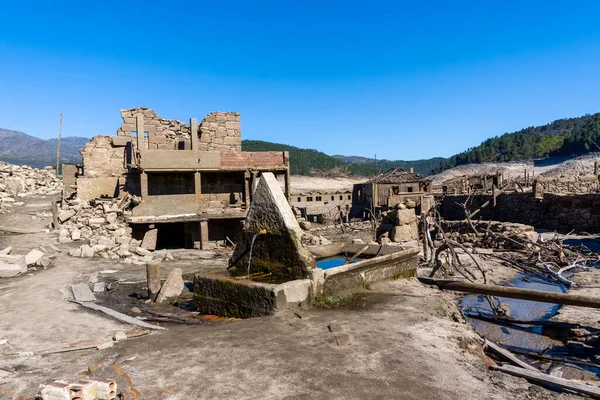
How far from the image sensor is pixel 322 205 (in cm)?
4109

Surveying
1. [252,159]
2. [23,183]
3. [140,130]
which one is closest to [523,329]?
[252,159]

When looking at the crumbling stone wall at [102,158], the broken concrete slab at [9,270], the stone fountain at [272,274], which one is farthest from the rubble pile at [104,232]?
the stone fountain at [272,274]

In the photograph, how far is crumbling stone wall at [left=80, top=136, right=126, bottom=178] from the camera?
19.8 meters

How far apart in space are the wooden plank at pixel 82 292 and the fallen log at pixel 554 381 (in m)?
7.72

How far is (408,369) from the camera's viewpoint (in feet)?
13.8

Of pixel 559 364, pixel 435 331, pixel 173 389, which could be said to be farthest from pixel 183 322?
pixel 559 364

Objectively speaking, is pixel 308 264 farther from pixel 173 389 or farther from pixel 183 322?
pixel 173 389

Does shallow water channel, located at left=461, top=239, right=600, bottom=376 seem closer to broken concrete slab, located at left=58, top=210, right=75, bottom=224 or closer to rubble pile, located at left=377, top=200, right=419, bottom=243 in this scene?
rubble pile, located at left=377, top=200, right=419, bottom=243

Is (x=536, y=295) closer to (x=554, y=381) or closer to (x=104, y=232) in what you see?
(x=554, y=381)

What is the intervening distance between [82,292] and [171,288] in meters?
2.02

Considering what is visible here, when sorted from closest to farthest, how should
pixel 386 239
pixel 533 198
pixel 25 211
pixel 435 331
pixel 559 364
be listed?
1. pixel 435 331
2. pixel 559 364
3. pixel 386 239
4. pixel 25 211
5. pixel 533 198

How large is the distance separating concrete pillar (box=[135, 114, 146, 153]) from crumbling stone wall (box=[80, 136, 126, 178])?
1.64 metres

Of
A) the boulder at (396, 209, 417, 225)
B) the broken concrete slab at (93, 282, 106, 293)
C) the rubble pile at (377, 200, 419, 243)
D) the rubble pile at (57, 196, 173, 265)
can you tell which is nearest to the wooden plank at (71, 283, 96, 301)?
the broken concrete slab at (93, 282, 106, 293)

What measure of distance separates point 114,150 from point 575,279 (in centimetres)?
1958
